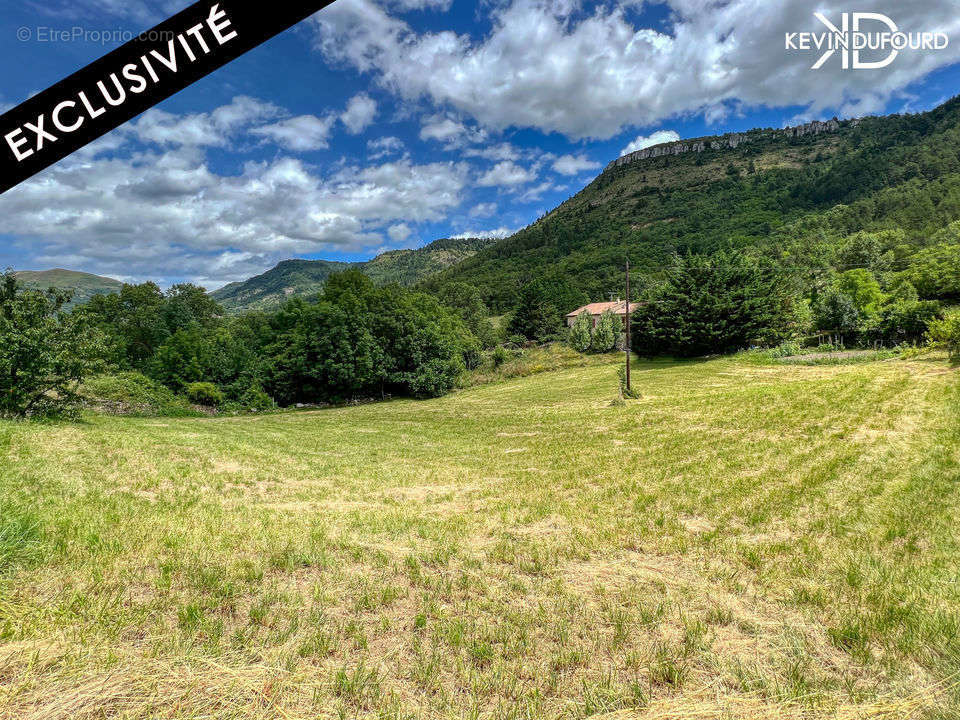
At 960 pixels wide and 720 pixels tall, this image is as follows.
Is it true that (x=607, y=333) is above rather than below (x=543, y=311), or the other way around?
below

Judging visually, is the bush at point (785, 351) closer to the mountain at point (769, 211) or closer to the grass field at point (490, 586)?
the mountain at point (769, 211)

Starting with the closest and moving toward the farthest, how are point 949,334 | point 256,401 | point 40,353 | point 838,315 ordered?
point 40,353
point 949,334
point 256,401
point 838,315

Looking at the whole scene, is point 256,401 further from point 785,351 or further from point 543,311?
point 543,311

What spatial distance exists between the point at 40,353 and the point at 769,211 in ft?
566

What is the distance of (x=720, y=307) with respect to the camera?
Answer: 43.9 metres

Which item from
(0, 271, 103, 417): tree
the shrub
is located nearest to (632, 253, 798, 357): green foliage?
the shrub

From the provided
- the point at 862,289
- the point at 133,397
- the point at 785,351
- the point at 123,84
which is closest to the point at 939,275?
the point at 862,289

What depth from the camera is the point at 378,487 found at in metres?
9.41

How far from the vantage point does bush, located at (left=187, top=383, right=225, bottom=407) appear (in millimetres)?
34312

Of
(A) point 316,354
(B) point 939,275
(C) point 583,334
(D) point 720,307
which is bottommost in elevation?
(A) point 316,354

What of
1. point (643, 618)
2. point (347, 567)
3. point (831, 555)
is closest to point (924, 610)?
point (831, 555)

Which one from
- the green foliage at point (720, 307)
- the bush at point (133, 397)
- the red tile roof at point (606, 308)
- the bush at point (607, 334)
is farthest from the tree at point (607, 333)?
the bush at point (133, 397)

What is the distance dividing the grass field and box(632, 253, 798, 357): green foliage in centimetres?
3784

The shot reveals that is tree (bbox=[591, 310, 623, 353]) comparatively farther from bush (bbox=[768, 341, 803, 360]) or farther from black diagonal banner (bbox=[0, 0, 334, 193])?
black diagonal banner (bbox=[0, 0, 334, 193])
